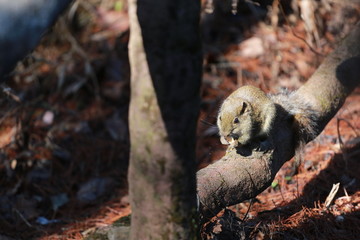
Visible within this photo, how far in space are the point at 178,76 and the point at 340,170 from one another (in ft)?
6.72

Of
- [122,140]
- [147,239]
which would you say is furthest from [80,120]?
[147,239]

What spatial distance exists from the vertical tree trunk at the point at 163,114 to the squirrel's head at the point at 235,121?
31.0 inches

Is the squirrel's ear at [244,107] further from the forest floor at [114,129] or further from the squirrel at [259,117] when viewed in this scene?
the forest floor at [114,129]

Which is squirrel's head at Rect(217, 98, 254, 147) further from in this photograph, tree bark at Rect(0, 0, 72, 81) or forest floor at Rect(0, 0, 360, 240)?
tree bark at Rect(0, 0, 72, 81)

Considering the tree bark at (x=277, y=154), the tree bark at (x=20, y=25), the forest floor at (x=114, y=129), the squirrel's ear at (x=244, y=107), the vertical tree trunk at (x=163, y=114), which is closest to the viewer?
the tree bark at (x=20, y=25)

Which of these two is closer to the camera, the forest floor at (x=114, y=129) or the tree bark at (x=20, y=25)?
the tree bark at (x=20, y=25)

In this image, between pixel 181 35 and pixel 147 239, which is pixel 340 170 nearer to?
pixel 147 239

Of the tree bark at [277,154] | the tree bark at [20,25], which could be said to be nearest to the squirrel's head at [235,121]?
the tree bark at [277,154]

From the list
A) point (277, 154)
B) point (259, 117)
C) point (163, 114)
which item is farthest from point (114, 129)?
point (163, 114)

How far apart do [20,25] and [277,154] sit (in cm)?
160

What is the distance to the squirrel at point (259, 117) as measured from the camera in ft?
8.66

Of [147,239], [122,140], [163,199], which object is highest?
[163,199]

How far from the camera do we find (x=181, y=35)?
160cm

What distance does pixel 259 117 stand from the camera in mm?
2707
